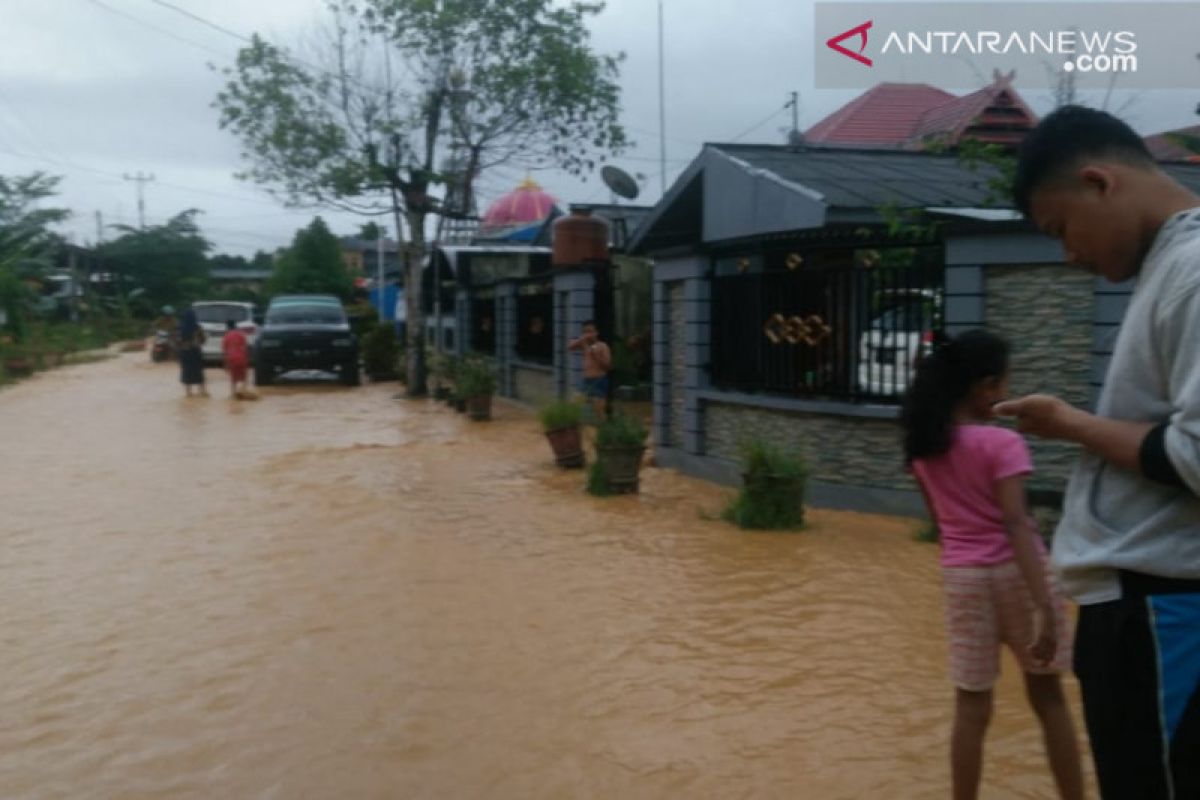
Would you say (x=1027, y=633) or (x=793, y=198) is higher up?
(x=793, y=198)

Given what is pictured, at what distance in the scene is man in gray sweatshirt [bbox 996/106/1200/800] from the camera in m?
2.09

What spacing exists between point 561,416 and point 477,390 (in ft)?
18.2

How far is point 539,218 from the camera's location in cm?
3162

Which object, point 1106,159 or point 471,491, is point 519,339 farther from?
point 1106,159

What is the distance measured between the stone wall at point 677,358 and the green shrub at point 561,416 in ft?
3.23

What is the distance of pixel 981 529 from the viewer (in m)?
3.78

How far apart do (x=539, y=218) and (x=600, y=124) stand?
851cm

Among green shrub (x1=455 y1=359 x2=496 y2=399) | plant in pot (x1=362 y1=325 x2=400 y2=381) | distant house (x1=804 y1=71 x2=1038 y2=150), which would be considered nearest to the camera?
green shrub (x1=455 y1=359 x2=496 y2=399)

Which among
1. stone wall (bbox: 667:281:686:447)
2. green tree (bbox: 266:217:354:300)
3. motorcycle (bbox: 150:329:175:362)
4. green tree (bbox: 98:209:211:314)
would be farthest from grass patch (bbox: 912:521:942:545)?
green tree (bbox: 98:209:211:314)

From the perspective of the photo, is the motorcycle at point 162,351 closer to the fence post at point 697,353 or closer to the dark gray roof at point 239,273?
the fence post at point 697,353

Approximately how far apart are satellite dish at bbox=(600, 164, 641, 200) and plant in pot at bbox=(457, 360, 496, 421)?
329 cm

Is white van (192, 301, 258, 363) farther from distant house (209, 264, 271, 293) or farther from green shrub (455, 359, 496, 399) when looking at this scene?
distant house (209, 264, 271, 293)

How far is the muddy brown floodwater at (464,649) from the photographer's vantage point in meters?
4.71

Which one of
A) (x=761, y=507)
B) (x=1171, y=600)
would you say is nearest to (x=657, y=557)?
(x=761, y=507)
